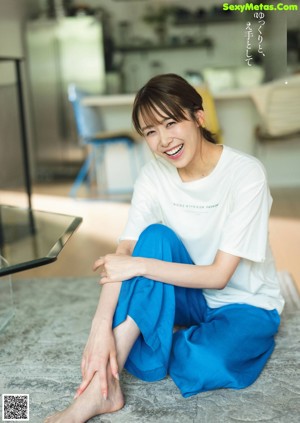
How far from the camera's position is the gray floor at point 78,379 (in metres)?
1.54

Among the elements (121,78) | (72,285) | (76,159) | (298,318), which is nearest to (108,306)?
(298,318)

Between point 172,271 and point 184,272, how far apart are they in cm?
3

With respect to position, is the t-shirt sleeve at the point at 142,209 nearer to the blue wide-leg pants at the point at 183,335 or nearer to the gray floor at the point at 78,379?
the blue wide-leg pants at the point at 183,335

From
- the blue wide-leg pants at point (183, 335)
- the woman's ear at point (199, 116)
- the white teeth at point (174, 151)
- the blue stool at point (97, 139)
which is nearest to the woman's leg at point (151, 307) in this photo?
the blue wide-leg pants at point (183, 335)

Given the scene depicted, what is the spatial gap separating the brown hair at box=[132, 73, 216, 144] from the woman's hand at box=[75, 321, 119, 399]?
0.56 m

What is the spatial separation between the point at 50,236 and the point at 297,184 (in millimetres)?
3309

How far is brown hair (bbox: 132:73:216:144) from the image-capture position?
155cm

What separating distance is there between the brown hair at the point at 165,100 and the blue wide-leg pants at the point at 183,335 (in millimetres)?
315

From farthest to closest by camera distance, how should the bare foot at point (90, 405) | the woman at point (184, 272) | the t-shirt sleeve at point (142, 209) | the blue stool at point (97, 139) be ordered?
the blue stool at point (97, 139) < the t-shirt sleeve at point (142, 209) < the woman at point (184, 272) < the bare foot at point (90, 405)

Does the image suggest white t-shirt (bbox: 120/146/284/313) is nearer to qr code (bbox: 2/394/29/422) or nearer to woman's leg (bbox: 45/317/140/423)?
woman's leg (bbox: 45/317/140/423)

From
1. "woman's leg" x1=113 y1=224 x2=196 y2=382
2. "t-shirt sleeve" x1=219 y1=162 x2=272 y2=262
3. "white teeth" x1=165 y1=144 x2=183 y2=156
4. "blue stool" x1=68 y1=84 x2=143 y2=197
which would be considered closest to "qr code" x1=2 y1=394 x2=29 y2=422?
"woman's leg" x1=113 y1=224 x2=196 y2=382

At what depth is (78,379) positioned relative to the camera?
177cm

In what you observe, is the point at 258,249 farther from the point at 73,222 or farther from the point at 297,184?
the point at 297,184

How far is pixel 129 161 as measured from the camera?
4.89 meters
